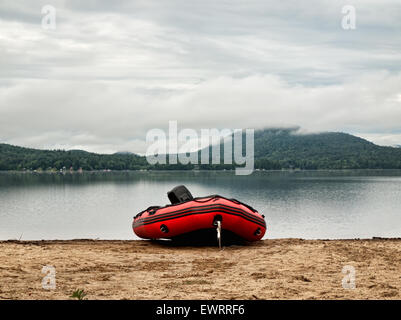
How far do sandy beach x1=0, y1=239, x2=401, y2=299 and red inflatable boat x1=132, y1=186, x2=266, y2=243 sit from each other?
771 millimetres

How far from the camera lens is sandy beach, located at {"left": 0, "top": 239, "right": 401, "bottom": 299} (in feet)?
24.4

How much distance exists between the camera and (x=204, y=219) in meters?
13.6

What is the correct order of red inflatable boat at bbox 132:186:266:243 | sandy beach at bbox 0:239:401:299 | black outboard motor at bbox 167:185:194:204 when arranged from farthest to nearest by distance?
1. black outboard motor at bbox 167:185:194:204
2. red inflatable boat at bbox 132:186:266:243
3. sandy beach at bbox 0:239:401:299

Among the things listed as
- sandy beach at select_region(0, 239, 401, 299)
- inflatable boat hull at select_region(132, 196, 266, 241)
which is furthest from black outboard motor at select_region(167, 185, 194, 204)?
sandy beach at select_region(0, 239, 401, 299)

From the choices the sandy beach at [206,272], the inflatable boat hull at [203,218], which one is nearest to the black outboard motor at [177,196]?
the inflatable boat hull at [203,218]

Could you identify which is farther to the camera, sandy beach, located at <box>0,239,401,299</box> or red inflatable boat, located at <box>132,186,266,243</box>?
red inflatable boat, located at <box>132,186,266,243</box>

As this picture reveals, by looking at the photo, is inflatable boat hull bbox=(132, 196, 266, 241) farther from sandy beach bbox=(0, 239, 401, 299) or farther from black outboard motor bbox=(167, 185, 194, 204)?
sandy beach bbox=(0, 239, 401, 299)

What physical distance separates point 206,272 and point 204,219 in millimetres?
4042

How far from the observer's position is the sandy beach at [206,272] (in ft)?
24.4

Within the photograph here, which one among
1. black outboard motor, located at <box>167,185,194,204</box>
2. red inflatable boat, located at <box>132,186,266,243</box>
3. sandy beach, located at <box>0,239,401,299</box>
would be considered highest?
black outboard motor, located at <box>167,185,194,204</box>

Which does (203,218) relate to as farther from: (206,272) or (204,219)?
(206,272)

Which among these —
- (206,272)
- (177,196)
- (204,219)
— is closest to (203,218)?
(204,219)

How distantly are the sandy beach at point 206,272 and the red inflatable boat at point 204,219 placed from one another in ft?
2.53

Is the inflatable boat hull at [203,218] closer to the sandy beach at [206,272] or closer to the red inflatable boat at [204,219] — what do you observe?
the red inflatable boat at [204,219]
